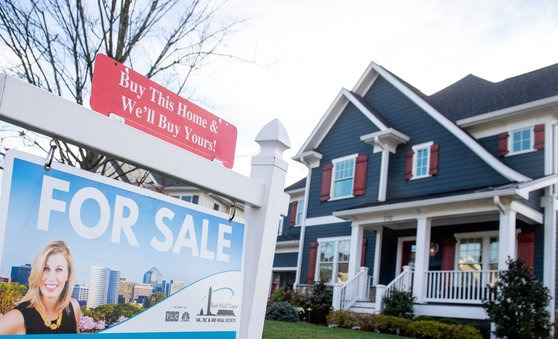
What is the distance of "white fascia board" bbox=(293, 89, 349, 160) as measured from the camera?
772 inches

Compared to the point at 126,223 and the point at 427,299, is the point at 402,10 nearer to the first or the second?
the point at 427,299

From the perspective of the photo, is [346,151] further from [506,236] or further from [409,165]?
[506,236]

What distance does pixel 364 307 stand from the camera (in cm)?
1522

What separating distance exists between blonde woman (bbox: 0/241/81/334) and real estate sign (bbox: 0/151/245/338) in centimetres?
4

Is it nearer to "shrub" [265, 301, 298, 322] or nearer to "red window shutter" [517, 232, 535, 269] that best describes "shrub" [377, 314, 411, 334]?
"shrub" [265, 301, 298, 322]

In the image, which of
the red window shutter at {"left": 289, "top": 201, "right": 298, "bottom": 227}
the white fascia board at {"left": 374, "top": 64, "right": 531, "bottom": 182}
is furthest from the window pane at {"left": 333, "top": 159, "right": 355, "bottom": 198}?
the red window shutter at {"left": 289, "top": 201, "right": 298, "bottom": 227}

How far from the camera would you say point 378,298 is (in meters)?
14.5

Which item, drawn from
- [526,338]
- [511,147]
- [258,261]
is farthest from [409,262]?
[258,261]

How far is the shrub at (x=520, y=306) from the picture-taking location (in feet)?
36.1

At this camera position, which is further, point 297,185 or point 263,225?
point 297,185

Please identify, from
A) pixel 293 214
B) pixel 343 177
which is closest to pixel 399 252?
pixel 343 177

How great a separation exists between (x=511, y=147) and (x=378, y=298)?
564cm

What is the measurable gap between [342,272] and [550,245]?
21.5 ft

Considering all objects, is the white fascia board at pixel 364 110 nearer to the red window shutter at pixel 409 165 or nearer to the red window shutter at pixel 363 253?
the red window shutter at pixel 409 165
